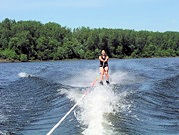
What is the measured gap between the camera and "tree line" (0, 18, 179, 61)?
95.2 meters

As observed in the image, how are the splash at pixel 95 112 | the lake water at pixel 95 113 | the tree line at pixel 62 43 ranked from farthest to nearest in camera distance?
1. the tree line at pixel 62 43
2. the lake water at pixel 95 113
3. the splash at pixel 95 112

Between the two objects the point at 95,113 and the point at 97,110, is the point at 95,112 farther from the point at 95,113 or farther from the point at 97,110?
the point at 97,110

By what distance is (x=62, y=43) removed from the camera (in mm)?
107562

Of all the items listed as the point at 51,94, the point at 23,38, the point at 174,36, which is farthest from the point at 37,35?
the point at 51,94

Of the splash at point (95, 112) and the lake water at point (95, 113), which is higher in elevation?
the splash at point (95, 112)

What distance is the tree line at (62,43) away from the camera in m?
95.2

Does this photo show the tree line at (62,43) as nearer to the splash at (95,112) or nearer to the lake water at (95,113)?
the lake water at (95,113)

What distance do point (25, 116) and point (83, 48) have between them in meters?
94.9

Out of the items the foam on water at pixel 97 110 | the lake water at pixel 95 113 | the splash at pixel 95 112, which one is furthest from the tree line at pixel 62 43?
the splash at pixel 95 112

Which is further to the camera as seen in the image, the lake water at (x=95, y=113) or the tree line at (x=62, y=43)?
the tree line at (x=62, y=43)

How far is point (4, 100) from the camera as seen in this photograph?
15789 mm

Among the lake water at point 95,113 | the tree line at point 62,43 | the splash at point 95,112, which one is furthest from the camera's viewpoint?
the tree line at point 62,43

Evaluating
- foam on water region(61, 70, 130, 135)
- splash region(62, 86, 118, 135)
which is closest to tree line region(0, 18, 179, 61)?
foam on water region(61, 70, 130, 135)

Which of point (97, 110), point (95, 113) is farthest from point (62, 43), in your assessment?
point (95, 113)
